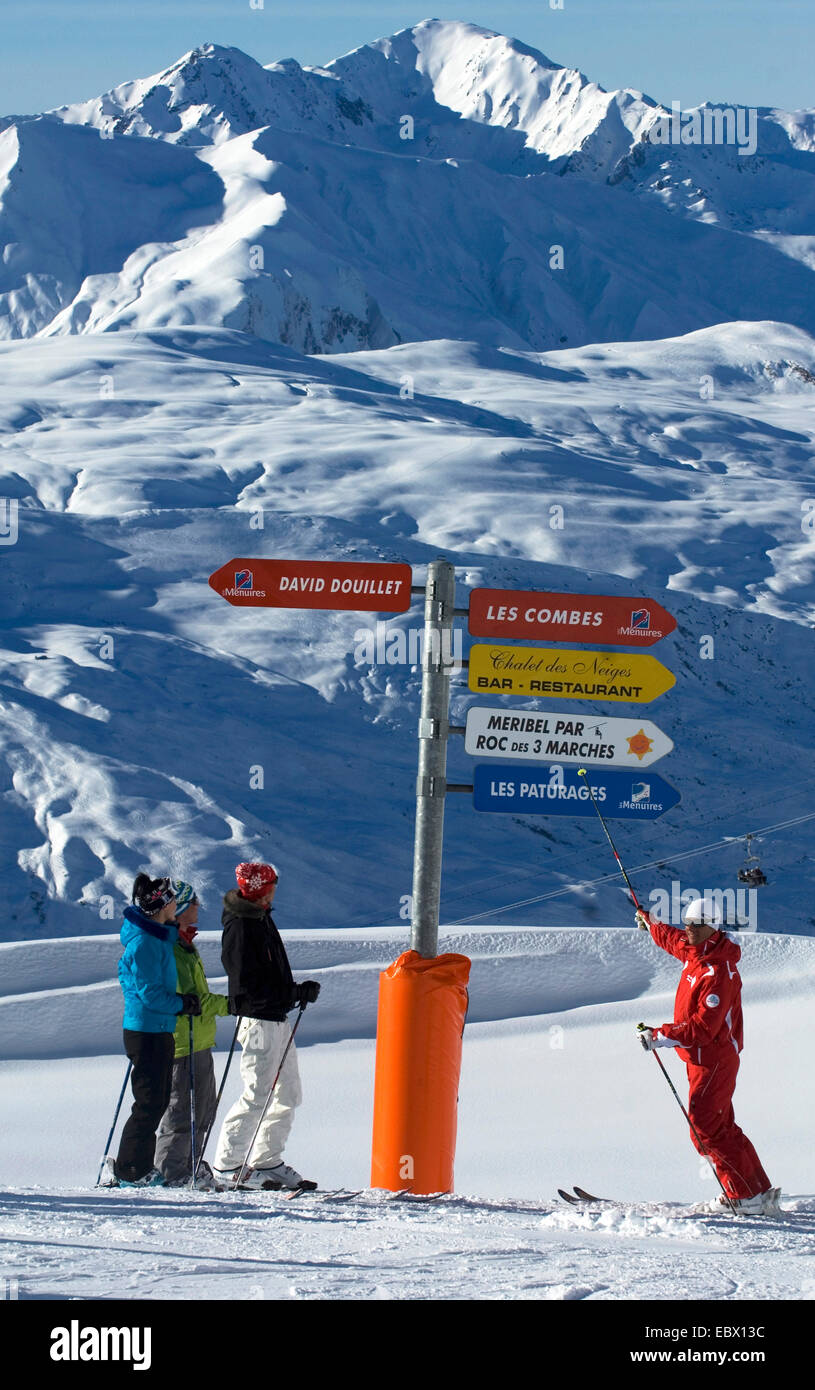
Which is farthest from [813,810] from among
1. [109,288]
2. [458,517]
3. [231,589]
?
[109,288]

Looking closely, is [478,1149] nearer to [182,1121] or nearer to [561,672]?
[182,1121]

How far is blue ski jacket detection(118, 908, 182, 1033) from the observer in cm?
616

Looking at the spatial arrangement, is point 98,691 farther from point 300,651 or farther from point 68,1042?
point 68,1042

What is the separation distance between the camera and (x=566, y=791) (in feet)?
22.0

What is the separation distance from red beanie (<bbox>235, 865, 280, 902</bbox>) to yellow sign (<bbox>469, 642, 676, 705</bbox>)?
51.0 inches

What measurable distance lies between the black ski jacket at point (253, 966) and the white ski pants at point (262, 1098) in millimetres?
87

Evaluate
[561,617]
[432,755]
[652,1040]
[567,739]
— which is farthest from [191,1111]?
[561,617]

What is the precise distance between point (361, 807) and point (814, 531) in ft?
62.5

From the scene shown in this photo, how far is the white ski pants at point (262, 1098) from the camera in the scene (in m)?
6.42

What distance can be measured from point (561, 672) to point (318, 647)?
18024 millimetres

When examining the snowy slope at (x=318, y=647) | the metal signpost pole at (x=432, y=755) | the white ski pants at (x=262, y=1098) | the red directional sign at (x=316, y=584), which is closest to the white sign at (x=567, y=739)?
the metal signpost pole at (x=432, y=755)

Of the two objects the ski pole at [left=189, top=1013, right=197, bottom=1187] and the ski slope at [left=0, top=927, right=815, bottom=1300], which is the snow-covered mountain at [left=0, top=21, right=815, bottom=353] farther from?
the ski pole at [left=189, top=1013, right=197, bottom=1187]

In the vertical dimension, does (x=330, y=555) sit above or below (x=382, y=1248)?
above

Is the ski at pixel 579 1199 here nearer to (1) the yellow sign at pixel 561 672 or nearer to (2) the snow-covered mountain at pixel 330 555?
(1) the yellow sign at pixel 561 672
